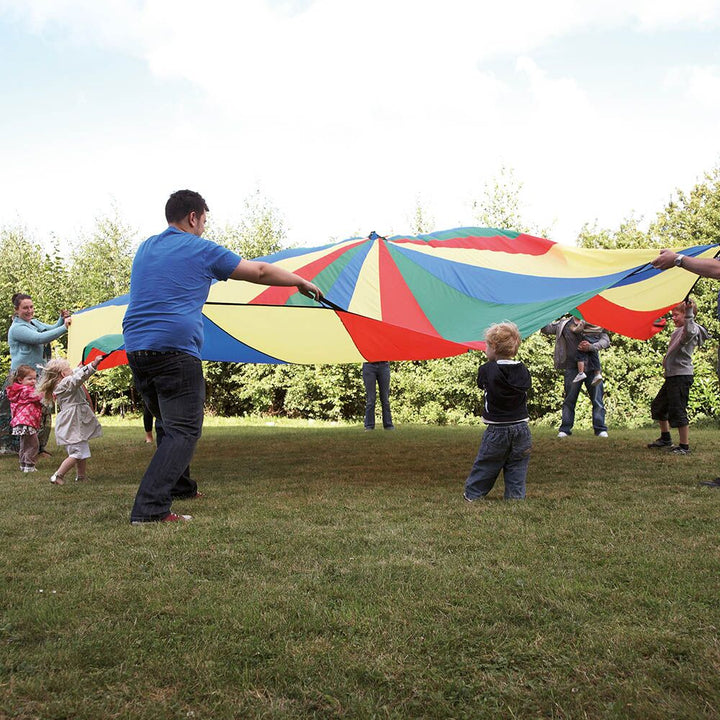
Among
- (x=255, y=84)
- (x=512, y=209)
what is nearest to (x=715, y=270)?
(x=255, y=84)

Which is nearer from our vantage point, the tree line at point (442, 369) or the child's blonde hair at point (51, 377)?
the child's blonde hair at point (51, 377)

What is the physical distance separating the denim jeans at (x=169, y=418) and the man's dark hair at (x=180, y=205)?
697 mm

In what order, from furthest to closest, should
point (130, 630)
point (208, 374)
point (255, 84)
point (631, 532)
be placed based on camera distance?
point (208, 374), point (255, 84), point (631, 532), point (130, 630)

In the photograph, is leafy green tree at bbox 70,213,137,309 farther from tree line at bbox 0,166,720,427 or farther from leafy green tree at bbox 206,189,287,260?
leafy green tree at bbox 206,189,287,260

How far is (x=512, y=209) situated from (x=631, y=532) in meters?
11.4

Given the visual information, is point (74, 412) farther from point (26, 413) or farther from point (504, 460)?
point (504, 460)

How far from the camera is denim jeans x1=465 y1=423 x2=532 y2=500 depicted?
3461 mm

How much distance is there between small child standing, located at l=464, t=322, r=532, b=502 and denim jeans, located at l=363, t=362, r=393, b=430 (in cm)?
420

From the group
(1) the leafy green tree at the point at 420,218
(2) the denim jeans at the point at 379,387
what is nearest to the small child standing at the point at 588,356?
(2) the denim jeans at the point at 379,387

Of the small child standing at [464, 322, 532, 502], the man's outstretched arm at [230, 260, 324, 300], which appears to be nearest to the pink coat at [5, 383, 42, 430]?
the man's outstretched arm at [230, 260, 324, 300]

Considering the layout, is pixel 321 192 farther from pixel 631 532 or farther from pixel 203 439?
pixel 631 532

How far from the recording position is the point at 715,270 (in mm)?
3518

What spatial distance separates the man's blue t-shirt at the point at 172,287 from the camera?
3.03m

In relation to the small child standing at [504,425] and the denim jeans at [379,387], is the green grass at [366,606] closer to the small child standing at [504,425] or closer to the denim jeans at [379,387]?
the small child standing at [504,425]
